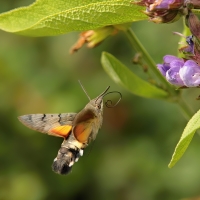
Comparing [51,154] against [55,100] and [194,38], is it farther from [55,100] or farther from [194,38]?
[194,38]

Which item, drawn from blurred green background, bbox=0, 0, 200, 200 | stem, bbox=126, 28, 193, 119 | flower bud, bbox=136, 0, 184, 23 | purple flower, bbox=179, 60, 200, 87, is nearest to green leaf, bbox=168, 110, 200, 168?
purple flower, bbox=179, 60, 200, 87

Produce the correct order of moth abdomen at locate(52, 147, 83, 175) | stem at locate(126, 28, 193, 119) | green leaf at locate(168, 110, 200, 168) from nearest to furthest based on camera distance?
green leaf at locate(168, 110, 200, 168)
moth abdomen at locate(52, 147, 83, 175)
stem at locate(126, 28, 193, 119)

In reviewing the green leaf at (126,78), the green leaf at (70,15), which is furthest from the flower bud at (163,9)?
the green leaf at (126,78)

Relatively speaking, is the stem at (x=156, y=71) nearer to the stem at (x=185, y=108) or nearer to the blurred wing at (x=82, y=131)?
the stem at (x=185, y=108)

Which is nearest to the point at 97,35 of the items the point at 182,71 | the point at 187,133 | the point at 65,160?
the point at 65,160

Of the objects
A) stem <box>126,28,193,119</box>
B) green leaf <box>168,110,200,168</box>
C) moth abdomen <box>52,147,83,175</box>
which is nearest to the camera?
green leaf <box>168,110,200,168</box>

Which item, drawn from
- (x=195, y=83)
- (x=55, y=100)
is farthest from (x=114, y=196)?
(x=195, y=83)

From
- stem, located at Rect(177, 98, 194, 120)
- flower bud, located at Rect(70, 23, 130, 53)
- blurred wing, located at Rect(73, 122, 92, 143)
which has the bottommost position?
stem, located at Rect(177, 98, 194, 120)

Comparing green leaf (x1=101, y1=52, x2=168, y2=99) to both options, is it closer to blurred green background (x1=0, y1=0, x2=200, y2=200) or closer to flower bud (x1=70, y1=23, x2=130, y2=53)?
flower bud (x1=70, y1=23, x2=130, y2=53)
